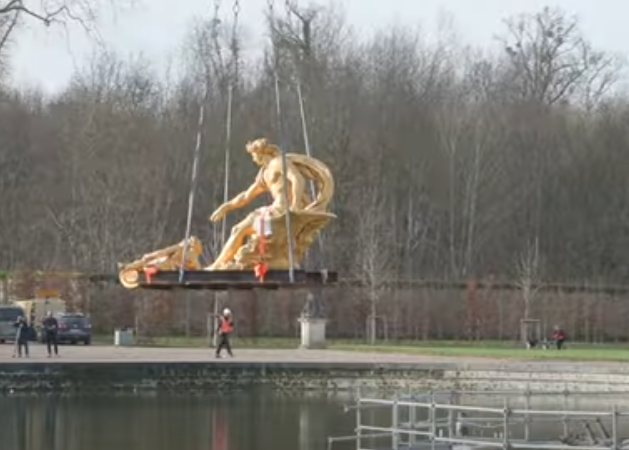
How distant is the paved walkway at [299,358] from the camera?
4738 cm

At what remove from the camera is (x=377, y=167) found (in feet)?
275

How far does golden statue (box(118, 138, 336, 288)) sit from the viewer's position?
22.6 m

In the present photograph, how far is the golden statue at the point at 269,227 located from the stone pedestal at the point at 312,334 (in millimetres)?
37338

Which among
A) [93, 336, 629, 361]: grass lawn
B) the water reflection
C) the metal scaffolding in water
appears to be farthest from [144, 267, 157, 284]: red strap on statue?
[93, 336, 629, 361]: grass lawn

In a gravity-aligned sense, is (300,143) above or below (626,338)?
above

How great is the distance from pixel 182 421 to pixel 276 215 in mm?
14395

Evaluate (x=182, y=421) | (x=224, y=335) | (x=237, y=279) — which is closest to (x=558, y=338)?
(x=224, y=335)

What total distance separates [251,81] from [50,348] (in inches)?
1507

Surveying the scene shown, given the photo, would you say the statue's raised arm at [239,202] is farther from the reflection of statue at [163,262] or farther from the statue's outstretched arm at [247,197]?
the reflection of statue at [163,262]

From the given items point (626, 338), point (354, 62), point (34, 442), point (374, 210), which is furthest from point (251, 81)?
point (34, 442)

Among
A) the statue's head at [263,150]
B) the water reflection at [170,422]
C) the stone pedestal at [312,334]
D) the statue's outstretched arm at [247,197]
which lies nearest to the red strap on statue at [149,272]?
the statue's outstretched arm at [247,197]

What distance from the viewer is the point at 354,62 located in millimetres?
88938

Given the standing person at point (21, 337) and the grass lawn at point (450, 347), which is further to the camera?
the grass lawn at point (450, 347)

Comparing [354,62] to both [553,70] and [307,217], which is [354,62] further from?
[307,217]
